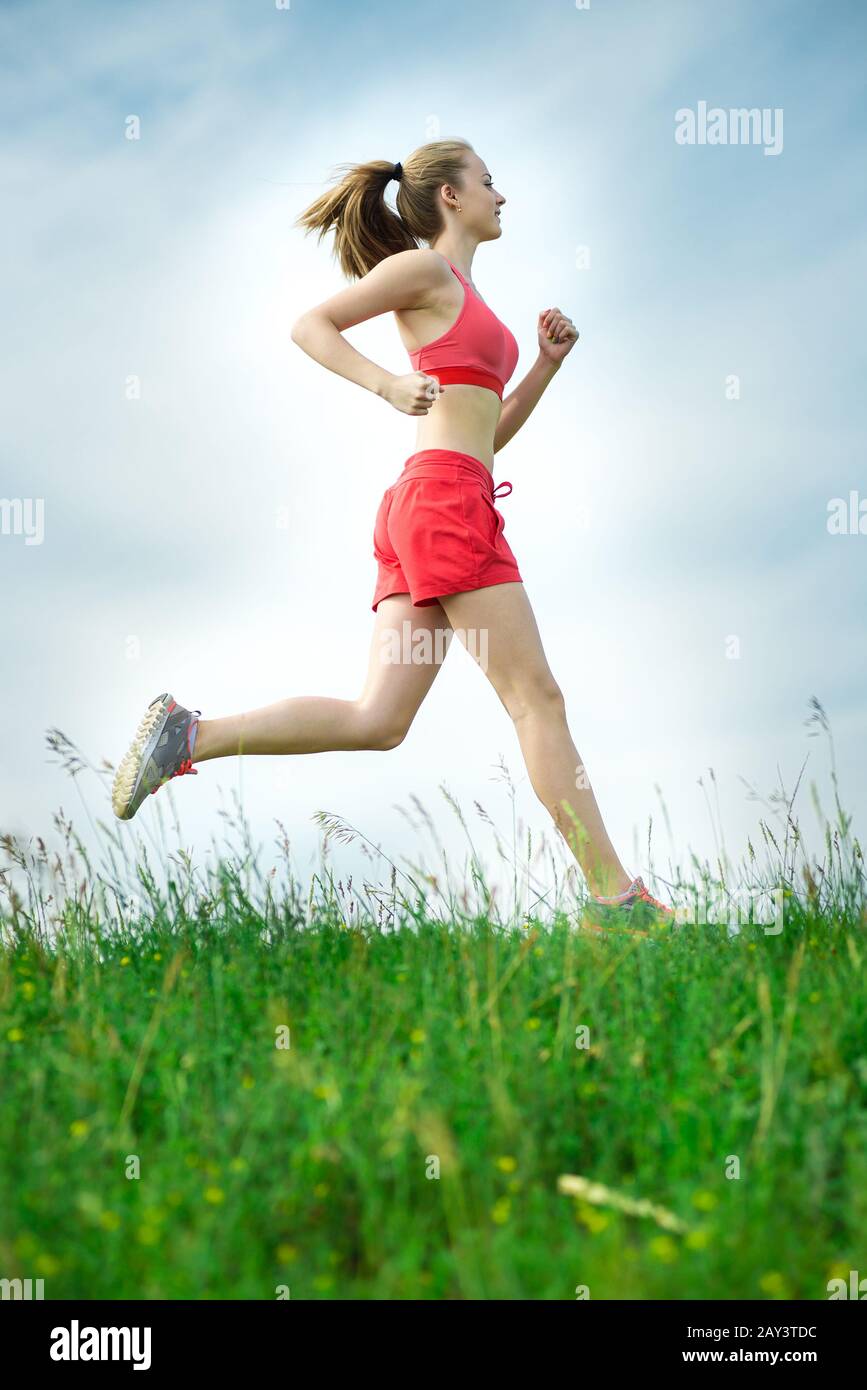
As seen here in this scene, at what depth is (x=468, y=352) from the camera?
4.44 metres

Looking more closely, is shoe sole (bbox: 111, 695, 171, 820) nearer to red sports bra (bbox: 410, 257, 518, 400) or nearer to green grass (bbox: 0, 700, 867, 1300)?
green grass (bbox: 0, 700, 867, 1300)

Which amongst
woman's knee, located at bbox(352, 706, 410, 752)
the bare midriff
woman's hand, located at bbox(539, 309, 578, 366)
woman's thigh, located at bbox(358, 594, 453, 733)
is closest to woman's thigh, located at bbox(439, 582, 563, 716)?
woman's thigh, located at bbox(358, 594, 453, 733)

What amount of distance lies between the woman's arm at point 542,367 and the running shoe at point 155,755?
1.74 metres

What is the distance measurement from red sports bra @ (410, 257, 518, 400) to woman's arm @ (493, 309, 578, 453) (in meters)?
0.48

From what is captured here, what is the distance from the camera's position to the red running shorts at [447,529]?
4.28 metres

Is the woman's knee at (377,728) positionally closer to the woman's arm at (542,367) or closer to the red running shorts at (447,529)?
the red running shorts at (447,529)

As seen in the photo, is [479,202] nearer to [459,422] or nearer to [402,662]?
[459,422]

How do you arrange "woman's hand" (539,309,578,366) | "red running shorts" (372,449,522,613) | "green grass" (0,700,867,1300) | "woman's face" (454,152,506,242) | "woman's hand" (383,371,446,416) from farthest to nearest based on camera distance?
"woman's hand" (539,309,578,366) → "woman's face" (454,152,506,242) → "red running shorts" (372,449,522,613) → "woman's hand" (383,371,446,416) → "green grass" (0,700,867,1300)

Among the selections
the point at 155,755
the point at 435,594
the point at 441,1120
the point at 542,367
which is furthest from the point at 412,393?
the point at 441,1120

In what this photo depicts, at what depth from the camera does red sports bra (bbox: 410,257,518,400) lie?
4426 mm

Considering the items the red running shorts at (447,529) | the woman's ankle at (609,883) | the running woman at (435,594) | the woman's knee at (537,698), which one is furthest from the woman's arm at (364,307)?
the woman's ankle at (609,883)

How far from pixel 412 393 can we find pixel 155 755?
1577 millimetres

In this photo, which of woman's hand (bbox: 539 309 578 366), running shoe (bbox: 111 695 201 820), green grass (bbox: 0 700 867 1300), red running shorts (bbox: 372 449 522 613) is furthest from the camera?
woman's hand (bbox: 539 309 578 366)
